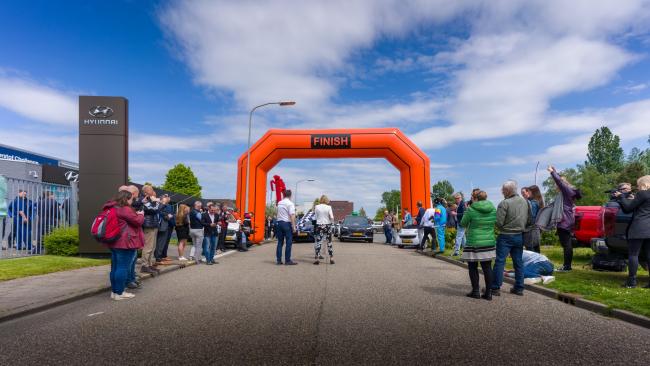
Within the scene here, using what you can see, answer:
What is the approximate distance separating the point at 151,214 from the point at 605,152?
97.6 m

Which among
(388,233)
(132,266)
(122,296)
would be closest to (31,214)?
(132,266)

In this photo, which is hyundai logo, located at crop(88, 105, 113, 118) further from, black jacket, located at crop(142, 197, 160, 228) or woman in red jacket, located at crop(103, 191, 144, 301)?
woman in red jacket, located at crop(103, 191, 144, 301)

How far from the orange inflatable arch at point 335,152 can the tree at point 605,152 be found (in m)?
77.8

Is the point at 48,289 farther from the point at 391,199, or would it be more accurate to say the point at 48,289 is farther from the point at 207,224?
the point at 391,199

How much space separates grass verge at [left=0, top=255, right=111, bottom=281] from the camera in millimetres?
9062

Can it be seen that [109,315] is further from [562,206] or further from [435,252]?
[435,252]

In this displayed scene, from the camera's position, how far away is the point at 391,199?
137750 mm

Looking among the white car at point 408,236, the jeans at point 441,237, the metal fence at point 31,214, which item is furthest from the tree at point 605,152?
the metal fence at point 31,214

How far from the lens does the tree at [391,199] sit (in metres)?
127

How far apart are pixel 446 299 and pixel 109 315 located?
15.1 ft

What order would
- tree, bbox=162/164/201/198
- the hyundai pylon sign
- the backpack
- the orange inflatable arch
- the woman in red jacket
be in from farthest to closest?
tree, bbox=162/164/201/198 < the orange inflatable arch < the hyundai pylon sign < the woman in red jacket < the backpack

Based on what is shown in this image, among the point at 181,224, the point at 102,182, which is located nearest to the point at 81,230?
the point at 102,182

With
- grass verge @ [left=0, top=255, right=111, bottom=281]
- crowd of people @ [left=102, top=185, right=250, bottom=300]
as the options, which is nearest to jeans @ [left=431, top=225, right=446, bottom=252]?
crowd of people @ [left=102, top=185, right=250, bottom=300]

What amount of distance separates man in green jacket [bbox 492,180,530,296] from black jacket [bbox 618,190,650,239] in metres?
1.46
